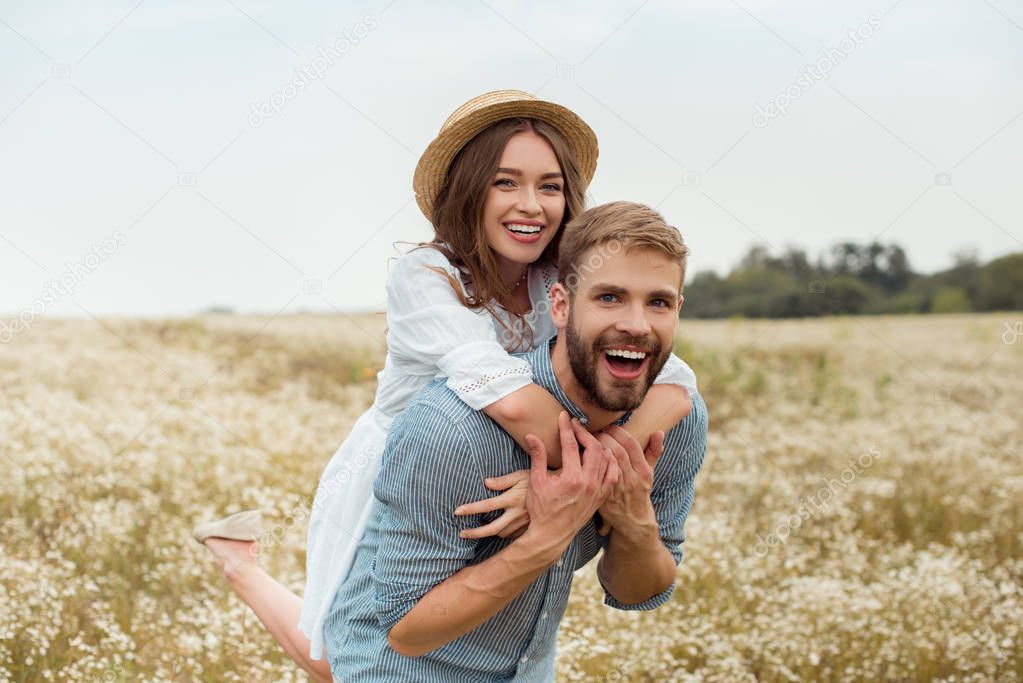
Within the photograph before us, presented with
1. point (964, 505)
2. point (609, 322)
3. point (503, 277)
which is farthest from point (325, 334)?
point (609, 322)

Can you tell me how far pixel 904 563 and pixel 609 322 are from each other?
487 centimetres

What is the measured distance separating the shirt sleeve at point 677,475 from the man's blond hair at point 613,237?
66 centimetres

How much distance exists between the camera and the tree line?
2553cm

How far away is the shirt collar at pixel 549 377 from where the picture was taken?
346 cm

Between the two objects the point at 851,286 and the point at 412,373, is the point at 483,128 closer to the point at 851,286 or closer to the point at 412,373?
the point at 412,373

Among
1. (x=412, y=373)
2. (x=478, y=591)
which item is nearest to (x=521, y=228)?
(x=412, y=373)

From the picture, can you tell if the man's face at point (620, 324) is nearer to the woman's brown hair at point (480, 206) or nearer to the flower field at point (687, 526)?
the woman's brown hair at point (480, 206)

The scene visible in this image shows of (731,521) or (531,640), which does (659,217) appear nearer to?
(531,640)

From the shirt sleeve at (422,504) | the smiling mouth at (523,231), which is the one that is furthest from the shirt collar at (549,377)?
the smiling mouth at (523,231)

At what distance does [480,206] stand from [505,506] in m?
1.27

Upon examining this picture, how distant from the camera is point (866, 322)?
21531 millimetres

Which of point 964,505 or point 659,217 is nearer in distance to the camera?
point 659,217

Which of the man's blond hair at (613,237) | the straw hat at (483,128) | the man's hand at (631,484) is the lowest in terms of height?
the man's hand at (631,484)

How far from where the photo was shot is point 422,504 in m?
3.37
